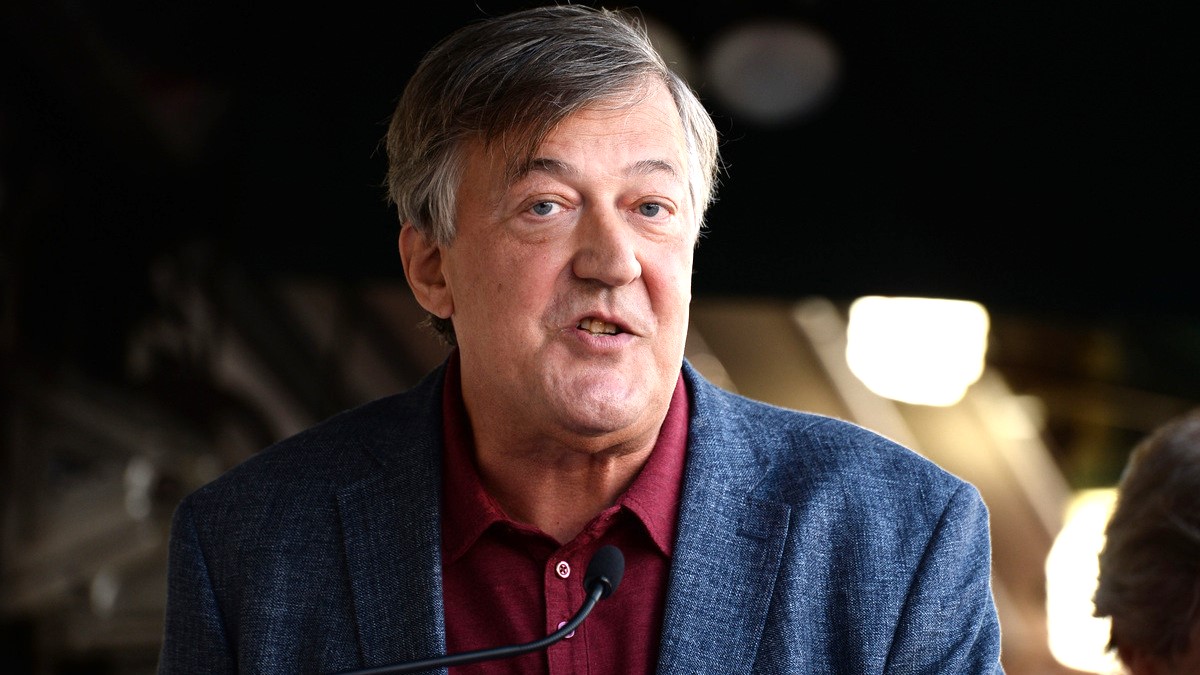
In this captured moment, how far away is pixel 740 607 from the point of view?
4.71 ft

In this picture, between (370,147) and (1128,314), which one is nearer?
(1128,314)

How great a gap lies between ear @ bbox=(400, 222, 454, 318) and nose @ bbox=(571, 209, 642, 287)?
26 cm

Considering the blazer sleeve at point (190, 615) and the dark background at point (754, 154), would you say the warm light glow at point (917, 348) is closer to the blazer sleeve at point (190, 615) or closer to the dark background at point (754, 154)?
the dark background at point (754, 154)

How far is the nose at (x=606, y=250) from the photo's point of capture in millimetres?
1417

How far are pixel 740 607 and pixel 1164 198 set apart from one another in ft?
9.34

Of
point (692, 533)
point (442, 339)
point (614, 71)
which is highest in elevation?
point (614, 71)

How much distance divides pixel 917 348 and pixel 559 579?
20.4 ft

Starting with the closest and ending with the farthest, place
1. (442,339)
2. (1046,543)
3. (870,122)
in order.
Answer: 1. (442,339)
2. (870,122)
3. (1046,543)

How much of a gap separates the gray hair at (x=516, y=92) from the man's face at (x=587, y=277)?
3 centimetres

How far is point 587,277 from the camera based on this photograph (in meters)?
1.43

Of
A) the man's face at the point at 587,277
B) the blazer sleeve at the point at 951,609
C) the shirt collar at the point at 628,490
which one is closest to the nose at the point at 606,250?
the man's face at the point at 587,277

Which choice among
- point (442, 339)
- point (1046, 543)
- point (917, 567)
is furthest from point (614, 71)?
point (1046, 543)

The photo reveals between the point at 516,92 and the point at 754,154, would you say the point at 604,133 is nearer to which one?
the point at 516,92

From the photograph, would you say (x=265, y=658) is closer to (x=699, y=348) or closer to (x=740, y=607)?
(x=740, y=607)
